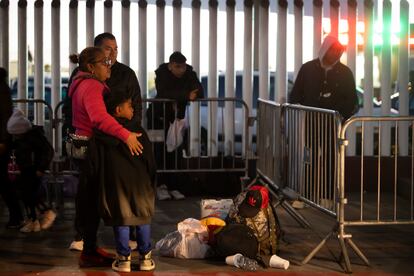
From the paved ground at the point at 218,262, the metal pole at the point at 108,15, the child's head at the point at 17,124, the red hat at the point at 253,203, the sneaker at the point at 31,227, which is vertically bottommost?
the paved ground at the point at 218,262

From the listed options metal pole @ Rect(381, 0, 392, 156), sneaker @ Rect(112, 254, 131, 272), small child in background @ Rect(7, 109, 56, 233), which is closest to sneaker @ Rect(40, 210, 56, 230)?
small child in background @ Rect(7, 109, 56, 233)

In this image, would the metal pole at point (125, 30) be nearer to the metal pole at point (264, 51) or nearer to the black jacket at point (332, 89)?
the metal pole at point (264, 51)

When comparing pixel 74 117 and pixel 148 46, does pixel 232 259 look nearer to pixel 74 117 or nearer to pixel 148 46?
pixel 74 117

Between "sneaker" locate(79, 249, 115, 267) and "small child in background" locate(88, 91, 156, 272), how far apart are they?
505 millimetres

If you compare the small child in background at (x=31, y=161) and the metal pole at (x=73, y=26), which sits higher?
the metal pole at (x=73, y=26)

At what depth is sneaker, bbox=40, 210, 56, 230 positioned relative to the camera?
9695mm

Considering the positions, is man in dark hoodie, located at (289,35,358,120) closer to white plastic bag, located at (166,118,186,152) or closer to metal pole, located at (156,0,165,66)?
white plastic bag, located at (166,118,186,152)

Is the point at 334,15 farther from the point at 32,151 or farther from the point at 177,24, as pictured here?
the point at 32,151

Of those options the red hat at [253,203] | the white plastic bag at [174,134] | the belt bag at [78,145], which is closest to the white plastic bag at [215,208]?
the red hat at [253,203]

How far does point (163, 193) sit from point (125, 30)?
2.20 meters

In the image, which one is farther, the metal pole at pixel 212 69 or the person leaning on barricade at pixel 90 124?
the metal pole at pixel 212 69

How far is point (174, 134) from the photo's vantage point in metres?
11.9

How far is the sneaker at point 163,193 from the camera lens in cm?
1168

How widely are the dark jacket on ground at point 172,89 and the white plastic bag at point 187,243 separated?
11.0 ft
